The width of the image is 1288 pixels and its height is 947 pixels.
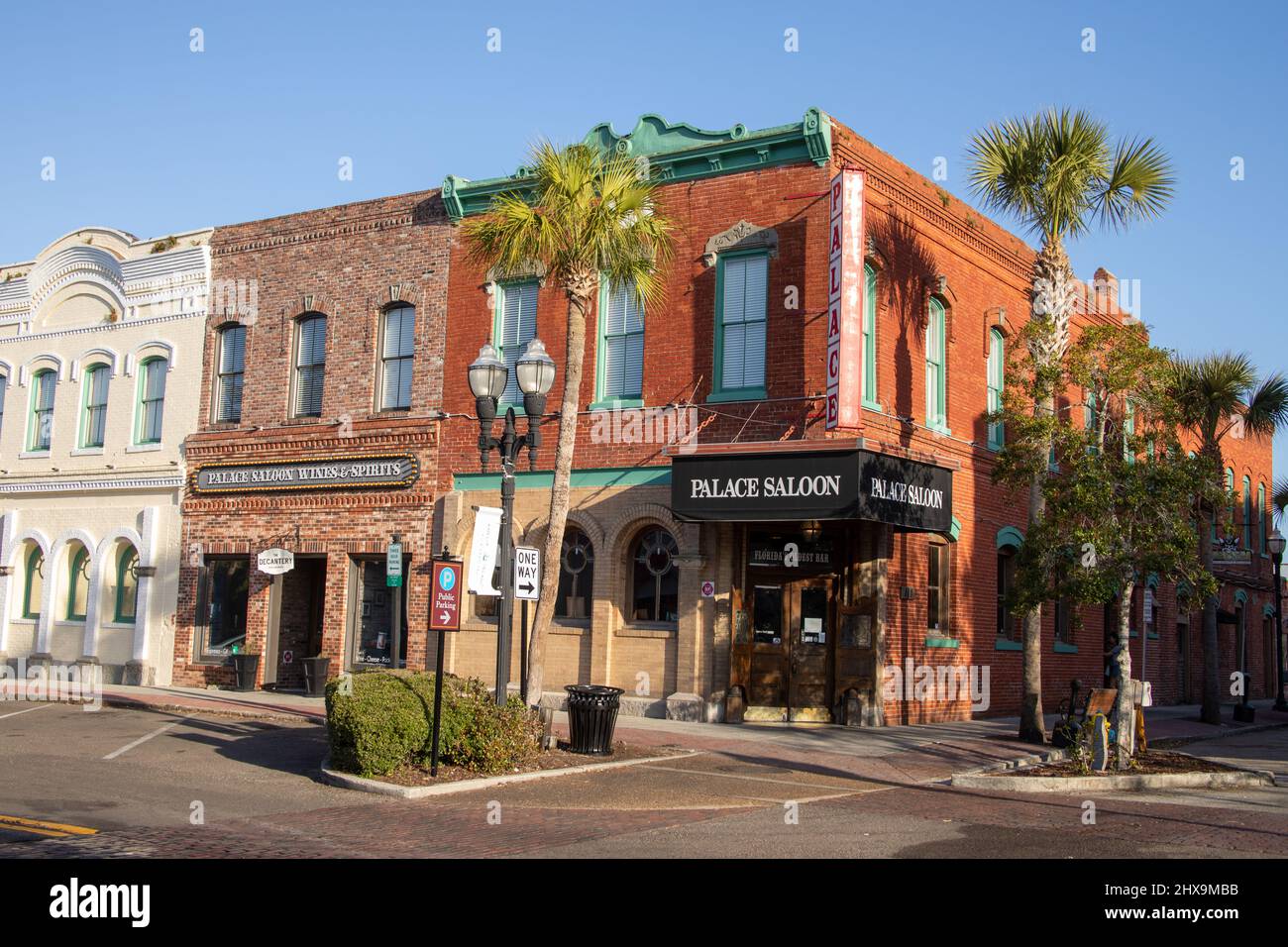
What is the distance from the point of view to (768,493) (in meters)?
18.7

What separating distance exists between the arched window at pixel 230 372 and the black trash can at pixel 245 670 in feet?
17.0

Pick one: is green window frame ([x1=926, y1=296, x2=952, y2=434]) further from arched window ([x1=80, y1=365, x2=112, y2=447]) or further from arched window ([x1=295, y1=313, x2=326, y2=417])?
arched window ([x1=80, y1=365, x2=112, y2=447])

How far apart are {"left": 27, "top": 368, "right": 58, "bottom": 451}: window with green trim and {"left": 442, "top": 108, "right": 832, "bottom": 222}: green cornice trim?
12727 mm

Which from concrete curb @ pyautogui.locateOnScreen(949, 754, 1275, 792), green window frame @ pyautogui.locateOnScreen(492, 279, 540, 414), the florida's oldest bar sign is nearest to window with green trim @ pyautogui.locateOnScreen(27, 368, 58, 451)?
green window frame @ pyautogui.locateOnScreen(492, 279, 540, 414)

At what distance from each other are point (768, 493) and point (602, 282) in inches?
226

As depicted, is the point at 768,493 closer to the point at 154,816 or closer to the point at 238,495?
the point at 154,816

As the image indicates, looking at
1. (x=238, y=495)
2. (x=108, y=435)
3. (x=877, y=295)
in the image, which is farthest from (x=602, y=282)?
(x=108, y=435)

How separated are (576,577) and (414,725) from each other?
28.9 ft

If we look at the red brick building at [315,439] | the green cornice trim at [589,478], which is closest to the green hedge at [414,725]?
the green cornice trim at [589,478]

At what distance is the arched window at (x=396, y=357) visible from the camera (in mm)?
24359

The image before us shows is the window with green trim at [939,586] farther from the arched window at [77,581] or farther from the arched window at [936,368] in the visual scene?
the arched window at [77,581]

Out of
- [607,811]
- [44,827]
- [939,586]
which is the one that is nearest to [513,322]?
[939,586]

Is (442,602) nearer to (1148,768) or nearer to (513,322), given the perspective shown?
(1148,768)

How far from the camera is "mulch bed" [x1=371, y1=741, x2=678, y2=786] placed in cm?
1288
